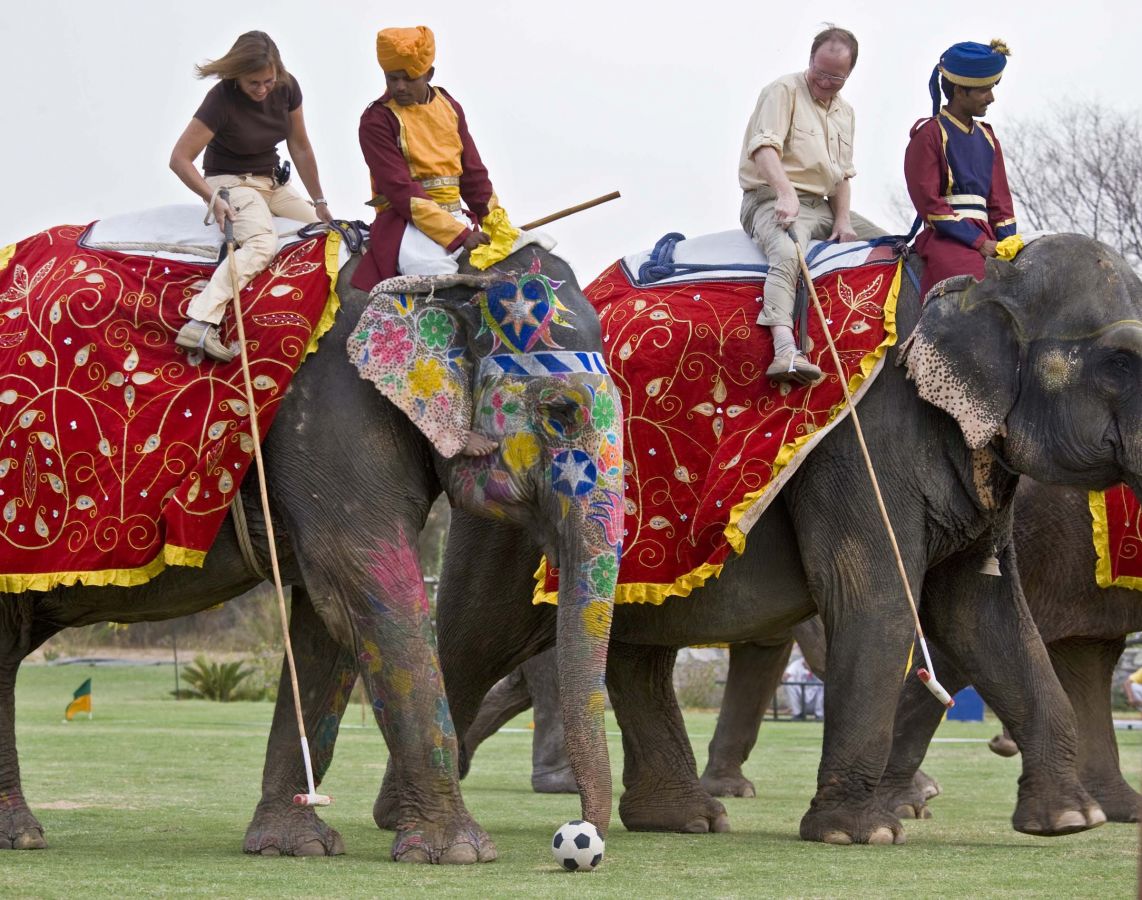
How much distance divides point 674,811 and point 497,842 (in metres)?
1.35

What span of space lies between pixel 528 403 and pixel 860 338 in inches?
80.5

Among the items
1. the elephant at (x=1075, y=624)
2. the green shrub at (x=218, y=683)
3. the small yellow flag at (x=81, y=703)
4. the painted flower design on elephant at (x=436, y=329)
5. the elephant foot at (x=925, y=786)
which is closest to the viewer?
the painted flower design on elephant at (x=436, y=329)

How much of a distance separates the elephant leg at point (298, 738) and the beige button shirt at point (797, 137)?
10.2ft

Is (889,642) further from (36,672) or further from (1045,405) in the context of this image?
(36,672)

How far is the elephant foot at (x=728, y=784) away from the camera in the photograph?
42.8 feet

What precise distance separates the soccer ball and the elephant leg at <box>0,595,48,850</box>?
2.34 meters

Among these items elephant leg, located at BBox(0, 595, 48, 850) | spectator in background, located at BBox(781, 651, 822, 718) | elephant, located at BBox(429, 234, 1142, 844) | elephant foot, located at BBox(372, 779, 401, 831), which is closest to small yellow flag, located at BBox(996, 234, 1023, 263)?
elephant, located at BBox(429, 234, 1142, 844)

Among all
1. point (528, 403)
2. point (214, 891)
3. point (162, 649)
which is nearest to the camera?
point (214, 891)

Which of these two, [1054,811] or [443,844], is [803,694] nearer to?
[1054,811]

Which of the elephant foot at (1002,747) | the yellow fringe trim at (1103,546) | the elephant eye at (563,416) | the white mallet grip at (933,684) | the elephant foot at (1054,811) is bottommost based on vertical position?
the elephant foot at (1002,747)

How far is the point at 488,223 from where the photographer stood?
8641mm

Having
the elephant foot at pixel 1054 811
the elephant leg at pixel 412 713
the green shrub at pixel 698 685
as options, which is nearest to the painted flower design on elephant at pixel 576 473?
the elephant leg at pixel 412 713

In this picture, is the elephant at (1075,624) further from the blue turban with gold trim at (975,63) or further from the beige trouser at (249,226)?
the beige trouser at (249,226)

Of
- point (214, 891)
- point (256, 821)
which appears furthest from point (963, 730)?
point (214, 891)
